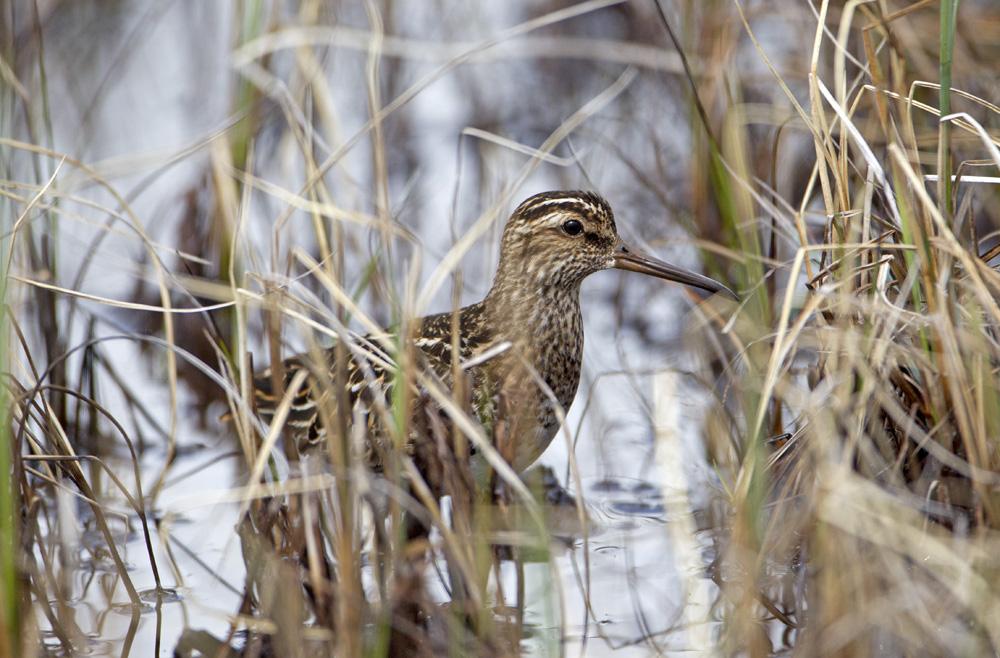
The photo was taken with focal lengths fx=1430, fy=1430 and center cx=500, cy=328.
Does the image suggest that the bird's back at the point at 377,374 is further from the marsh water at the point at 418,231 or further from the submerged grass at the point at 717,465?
the marsh water at the point at 418,231

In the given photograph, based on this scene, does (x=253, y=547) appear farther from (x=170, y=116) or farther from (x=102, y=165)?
(x=170, y=116)

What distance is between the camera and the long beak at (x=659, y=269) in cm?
490

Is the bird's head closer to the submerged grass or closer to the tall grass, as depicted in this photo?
the submerged grass

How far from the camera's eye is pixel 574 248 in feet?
16.2

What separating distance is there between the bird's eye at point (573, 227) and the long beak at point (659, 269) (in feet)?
0.52

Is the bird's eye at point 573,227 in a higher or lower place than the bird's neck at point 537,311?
higher

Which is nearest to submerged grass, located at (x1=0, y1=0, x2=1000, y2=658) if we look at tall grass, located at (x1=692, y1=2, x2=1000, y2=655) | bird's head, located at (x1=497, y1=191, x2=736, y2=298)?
tall grass, located at (x1=692, y1=2, x2=1000, y2=655)

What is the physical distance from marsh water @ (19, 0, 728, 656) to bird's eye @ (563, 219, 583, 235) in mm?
442

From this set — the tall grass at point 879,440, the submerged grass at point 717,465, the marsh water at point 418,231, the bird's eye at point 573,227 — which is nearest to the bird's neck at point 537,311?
the bird's eye at point 573,227

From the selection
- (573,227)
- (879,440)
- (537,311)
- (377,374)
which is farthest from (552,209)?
(879,440)

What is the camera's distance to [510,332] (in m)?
4.86

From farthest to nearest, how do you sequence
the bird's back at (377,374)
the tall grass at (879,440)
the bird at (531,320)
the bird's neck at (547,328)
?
the bird's neck at (547,328)
the bird at (531,320)
the bird's back at (377,374)
the tall grass at (879,440)

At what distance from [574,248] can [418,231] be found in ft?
7.83

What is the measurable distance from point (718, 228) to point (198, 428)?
2513 millimetres
